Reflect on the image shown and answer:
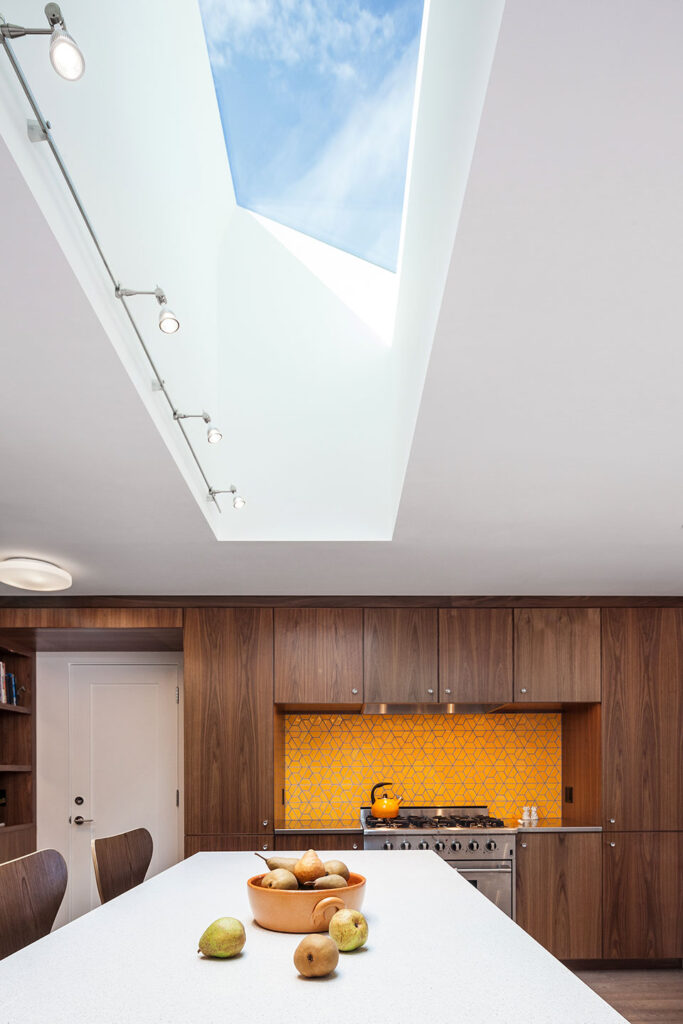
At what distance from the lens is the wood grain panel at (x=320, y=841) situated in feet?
16.7

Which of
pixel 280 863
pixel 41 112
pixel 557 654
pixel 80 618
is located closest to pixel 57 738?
pixel 80 618

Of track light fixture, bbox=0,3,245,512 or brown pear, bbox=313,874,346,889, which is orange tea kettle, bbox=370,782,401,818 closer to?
track light fixture, bbox=0,3,245,512

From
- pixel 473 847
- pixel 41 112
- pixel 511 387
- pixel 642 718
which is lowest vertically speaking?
pixel 473 847

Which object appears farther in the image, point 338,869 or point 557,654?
point 557,654

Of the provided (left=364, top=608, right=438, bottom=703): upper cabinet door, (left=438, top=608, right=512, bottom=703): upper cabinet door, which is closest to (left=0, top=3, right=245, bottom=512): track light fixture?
(left=364, top=608, right=438, bottom=703): upper cabinet door

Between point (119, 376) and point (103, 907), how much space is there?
149cm

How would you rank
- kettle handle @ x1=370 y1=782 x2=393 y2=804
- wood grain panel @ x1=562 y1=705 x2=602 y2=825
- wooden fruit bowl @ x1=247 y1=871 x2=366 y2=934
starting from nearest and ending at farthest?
wooden fruit bowl @ x1=247 y1=871 x2=366 y2=934, wood grain panel @ x1=562 y1=705 x2=602 y2=825, kettle handle @ x1=370 y1=782 x2=393 y2=804

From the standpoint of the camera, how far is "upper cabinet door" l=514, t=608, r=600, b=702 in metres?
5.39

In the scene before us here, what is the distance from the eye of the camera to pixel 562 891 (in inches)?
204

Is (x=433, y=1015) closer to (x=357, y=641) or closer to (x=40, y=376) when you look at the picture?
(x=40, y=376)

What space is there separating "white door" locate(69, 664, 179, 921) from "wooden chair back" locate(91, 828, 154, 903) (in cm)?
264

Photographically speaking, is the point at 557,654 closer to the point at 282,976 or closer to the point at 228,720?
the point at 228,720

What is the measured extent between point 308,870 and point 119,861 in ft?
4.12

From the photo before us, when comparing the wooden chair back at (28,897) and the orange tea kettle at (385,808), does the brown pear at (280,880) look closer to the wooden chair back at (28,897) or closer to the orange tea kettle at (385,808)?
the wooden chair back at (28,897)
